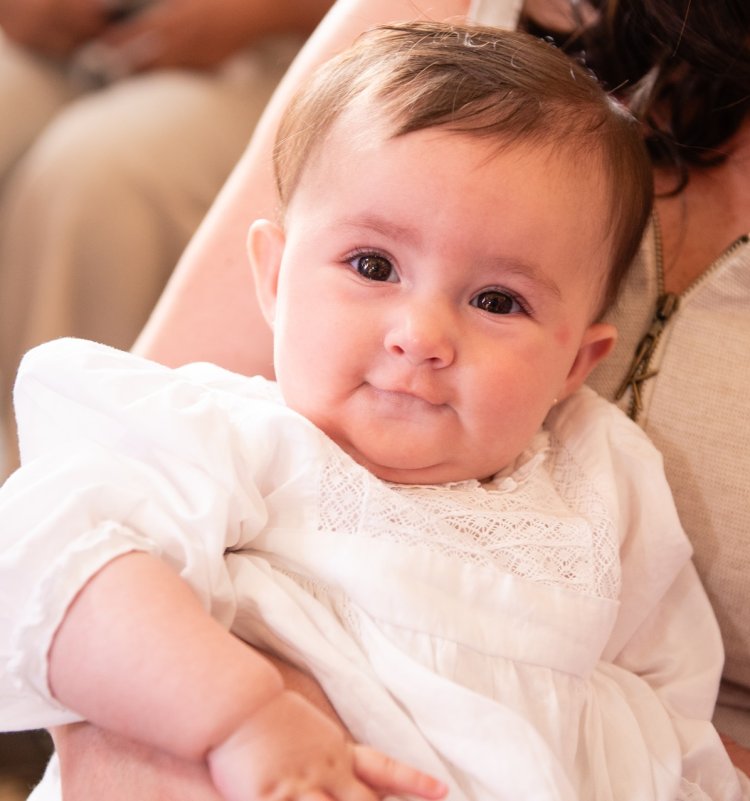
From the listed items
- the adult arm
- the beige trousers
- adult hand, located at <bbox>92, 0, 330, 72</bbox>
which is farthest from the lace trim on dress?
adult hand, located at <bbox>92, 0, 330, 72</bbox>

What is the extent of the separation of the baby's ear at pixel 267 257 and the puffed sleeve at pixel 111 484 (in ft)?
0.56

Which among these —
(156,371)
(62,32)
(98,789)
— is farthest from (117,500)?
(62,32)

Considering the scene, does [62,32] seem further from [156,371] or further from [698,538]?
[698,538]

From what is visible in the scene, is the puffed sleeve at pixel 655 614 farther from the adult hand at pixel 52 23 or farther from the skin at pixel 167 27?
the adult hand at pixel 52 23

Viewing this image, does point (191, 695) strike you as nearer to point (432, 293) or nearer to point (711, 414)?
point (432, 293)

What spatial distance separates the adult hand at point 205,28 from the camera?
247cm

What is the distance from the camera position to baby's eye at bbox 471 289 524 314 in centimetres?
104

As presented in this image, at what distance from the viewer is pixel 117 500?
2.87 ft

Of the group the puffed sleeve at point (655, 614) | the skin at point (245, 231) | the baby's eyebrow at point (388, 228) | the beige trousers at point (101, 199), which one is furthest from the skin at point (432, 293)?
the beige trousers at point (101, 199)

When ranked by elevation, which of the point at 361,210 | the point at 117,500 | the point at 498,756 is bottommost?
the point at 498,756

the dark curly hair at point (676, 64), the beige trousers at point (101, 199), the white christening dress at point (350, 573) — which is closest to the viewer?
the white christening dress at point (350, 573)

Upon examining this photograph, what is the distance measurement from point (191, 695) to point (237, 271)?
2.32ft

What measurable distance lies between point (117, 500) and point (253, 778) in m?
0.25

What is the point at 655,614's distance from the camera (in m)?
1.19
